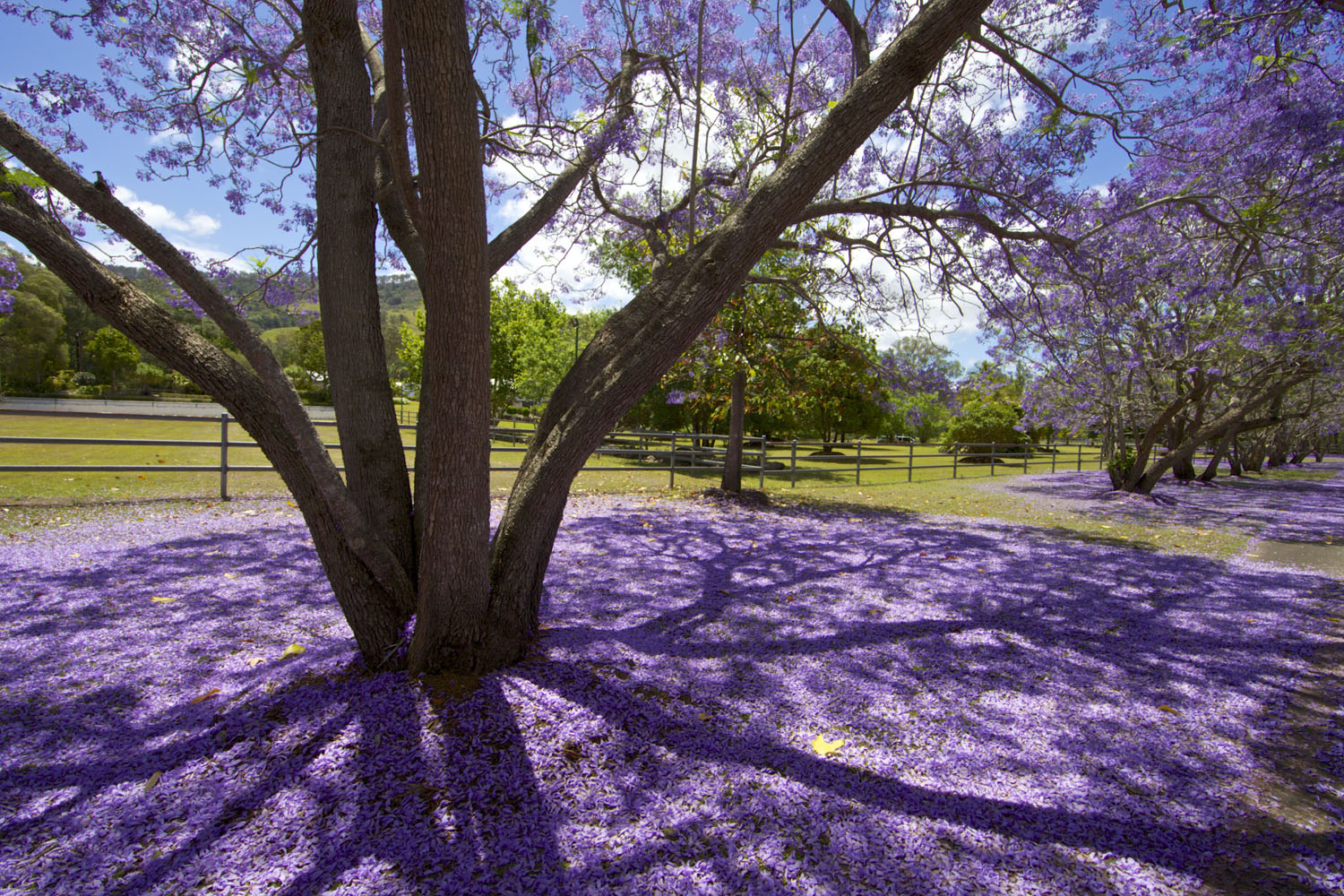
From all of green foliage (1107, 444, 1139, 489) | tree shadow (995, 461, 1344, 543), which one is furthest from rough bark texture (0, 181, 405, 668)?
green foliage (1107, 444, 1139, 489)

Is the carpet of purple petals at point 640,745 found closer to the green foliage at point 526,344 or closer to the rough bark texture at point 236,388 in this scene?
the rough bark texture at point 236,388

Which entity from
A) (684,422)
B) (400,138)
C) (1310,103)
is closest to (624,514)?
(400,138)

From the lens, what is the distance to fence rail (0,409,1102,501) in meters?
7.47

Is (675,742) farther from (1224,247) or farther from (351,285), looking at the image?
(1224,247)

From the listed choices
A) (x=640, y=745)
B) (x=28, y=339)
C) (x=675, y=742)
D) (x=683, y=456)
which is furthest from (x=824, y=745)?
(x=28, y=339)

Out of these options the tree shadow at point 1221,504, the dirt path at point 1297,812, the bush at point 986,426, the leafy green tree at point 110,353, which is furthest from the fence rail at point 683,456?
the leafy green tree at point 110,353

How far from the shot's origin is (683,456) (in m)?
18.7

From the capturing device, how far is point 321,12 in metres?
2.84

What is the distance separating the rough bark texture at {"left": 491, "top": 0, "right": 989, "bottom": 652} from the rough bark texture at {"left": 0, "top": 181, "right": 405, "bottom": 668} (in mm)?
563

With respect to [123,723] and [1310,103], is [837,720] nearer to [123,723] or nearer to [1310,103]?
[123,723]

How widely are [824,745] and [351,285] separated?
3038 millimetres

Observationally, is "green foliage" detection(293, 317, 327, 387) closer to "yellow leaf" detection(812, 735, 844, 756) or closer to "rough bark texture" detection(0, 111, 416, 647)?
"rough bark texture" detection(0, 111, 416, 647)

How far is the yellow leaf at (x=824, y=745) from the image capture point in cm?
241

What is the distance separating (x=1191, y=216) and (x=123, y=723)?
36.2 ft
